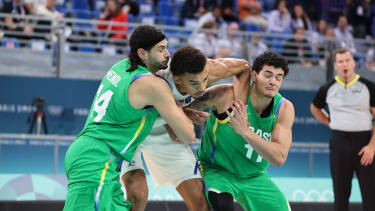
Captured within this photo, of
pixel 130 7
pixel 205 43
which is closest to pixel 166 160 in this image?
pixel 205 43

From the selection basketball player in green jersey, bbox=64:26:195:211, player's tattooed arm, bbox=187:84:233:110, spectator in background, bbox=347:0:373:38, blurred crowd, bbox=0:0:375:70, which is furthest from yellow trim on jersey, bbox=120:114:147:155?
spectator in background, bbox=347:0:373:38

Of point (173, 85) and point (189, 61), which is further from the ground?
point (189, 61)

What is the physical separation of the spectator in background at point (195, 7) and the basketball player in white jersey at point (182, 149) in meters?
7.25

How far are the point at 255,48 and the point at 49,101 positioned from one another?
362cm

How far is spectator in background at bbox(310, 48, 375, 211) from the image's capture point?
19.1 feet

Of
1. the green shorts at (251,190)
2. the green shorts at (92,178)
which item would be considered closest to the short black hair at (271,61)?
the green shorts at (251,190)

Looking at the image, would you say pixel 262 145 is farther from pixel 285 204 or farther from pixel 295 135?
pixel 295 135

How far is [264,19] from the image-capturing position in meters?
12.2

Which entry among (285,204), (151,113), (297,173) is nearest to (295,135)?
(297,173)

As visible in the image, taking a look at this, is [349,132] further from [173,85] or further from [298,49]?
[298,49]

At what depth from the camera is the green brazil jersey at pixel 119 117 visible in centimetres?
343

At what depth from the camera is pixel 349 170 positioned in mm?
5891

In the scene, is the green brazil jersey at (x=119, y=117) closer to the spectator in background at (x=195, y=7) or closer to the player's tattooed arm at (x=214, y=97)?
the player's tattooed arm at (x=214, y=97)

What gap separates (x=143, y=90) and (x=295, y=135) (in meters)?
6.76
